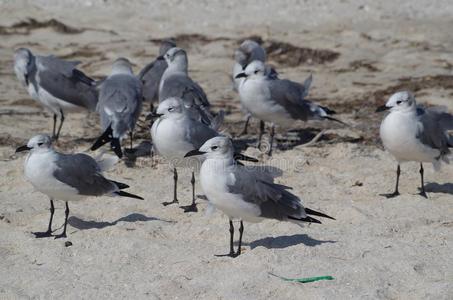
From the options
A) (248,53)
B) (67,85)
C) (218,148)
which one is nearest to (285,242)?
(218,148)

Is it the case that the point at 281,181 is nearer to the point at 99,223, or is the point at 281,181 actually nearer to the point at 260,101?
the point at 260,101

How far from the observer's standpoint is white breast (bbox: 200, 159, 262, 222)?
5848mm

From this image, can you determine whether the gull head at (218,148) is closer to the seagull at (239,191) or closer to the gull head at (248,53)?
the seagull at (239,191)

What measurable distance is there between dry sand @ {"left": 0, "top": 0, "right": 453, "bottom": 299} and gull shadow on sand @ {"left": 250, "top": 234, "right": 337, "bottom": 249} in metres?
0.02

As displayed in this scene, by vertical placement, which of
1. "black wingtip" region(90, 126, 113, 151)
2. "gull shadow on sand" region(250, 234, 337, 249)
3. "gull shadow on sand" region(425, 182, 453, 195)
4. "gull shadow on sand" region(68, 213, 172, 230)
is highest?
"black wingtip" region(90, 126, 113, 151)

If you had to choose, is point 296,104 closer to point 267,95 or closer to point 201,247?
point 267,95

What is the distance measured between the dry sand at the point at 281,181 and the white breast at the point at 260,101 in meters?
0.42

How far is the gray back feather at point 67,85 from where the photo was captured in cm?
955

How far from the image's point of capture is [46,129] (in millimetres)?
9742

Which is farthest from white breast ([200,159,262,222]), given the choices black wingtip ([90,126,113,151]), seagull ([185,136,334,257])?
black wingtip ([90,126,113,151])

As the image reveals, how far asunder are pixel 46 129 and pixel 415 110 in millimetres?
4240

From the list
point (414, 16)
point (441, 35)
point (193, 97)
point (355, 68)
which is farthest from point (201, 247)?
point (414, 16)

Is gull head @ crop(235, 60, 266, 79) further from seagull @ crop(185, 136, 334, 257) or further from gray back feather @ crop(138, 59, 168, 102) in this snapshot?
seagull @ crop(185, 136, 334, 257)

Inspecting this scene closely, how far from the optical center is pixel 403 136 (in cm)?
751
